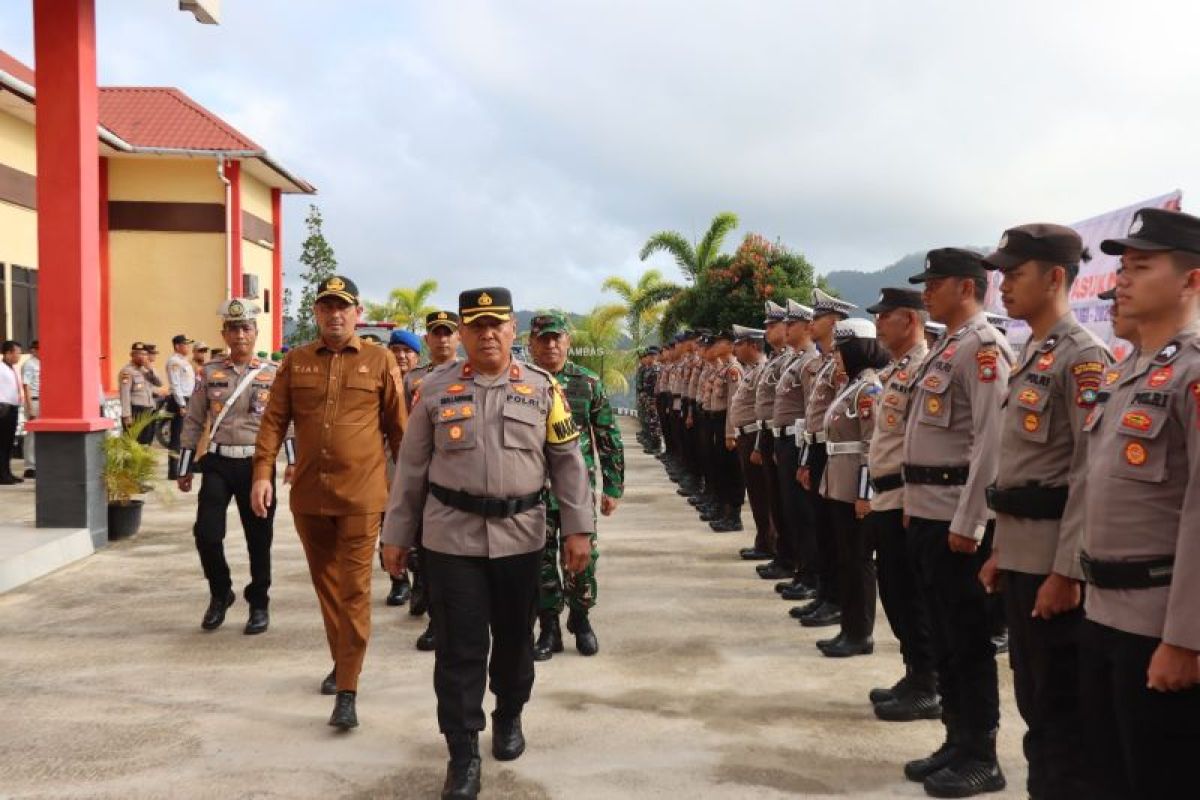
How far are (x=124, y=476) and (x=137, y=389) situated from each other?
6.09m

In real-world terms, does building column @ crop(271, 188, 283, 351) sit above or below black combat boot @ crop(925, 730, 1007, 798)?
above

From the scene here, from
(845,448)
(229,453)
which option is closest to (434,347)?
(229,453)

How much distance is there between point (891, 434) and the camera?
15.7 feet

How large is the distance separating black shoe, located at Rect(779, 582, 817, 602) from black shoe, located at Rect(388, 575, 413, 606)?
268cm

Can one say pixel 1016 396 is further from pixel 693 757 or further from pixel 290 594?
pixel 290 594

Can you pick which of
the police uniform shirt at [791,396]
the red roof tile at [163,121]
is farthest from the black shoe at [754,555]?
the red roof tile at [163,121]

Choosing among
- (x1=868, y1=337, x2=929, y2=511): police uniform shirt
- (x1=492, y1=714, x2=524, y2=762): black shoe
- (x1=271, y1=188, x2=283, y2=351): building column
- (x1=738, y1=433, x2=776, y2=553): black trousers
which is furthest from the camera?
(x1=271, y1=188, x2=283, y2=351): building column

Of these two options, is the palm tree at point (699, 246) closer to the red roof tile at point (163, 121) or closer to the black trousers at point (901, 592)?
the red roof tile at point (163, 121)

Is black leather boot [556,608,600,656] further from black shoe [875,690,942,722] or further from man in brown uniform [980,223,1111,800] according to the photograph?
man in brown uniform [980,223,1111,800]

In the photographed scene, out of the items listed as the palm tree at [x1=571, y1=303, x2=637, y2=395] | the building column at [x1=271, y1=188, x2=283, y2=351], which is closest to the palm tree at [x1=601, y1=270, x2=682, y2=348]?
the palm tree at [x1=571, y1=303, x2=637, y2=395]

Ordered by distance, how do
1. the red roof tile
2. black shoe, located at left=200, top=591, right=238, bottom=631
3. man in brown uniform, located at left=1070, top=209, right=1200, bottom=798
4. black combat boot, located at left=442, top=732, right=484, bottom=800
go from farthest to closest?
the red roof tile < black shoe, located at left=200, top=591, right=238, bottom=631 < black combat boot, located at left=442, top=732, right=484, bottom=800 < man in brown uniform, located at left=1070, top=209, right=1200, bottom=798

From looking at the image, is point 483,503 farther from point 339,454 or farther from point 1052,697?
point 1052,697

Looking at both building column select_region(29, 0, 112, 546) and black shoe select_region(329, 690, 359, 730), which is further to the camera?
building column select_region(29, 0, 112, 546)

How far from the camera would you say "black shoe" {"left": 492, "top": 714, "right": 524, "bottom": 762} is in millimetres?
4352
